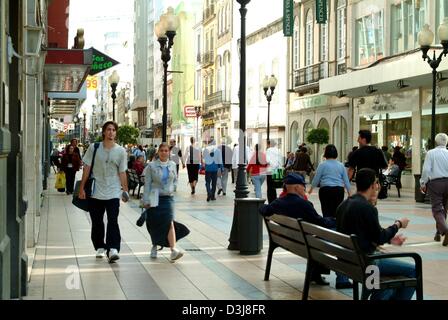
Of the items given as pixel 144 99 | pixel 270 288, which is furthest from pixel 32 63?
pixel 144 99

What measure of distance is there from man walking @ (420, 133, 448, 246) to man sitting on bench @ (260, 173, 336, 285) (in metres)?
4.05

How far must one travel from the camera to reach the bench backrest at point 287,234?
8102mm

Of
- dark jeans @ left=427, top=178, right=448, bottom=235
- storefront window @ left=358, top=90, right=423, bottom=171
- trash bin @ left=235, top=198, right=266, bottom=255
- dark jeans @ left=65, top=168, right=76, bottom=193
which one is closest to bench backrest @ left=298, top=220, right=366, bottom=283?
trash bin @ left=235, top=198, right=266, bottom=255

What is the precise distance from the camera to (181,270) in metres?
10.0

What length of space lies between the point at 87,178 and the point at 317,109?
3200 cm

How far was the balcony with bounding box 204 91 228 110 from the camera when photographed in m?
61.7

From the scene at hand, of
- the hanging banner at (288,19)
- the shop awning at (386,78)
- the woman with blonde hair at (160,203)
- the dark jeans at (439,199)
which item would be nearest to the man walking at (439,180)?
the dark jeans at (439,199)

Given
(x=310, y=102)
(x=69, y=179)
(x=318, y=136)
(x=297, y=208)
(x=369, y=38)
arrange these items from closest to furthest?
1. (x=297, y=208)
2. (x=69, y=179)
3. (x=369, y=38)
4. (x=318, y=136)
5. (x=310, y=102)

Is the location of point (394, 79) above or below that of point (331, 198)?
above

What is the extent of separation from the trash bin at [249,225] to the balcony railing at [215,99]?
50053 millimetres

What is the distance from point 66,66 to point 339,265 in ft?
37.3

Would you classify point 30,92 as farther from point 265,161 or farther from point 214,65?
point 214,65

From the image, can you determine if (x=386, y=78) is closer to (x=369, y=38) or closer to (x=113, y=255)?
(x=369, y=38)

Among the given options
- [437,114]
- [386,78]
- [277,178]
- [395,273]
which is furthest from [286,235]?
[437,114]
